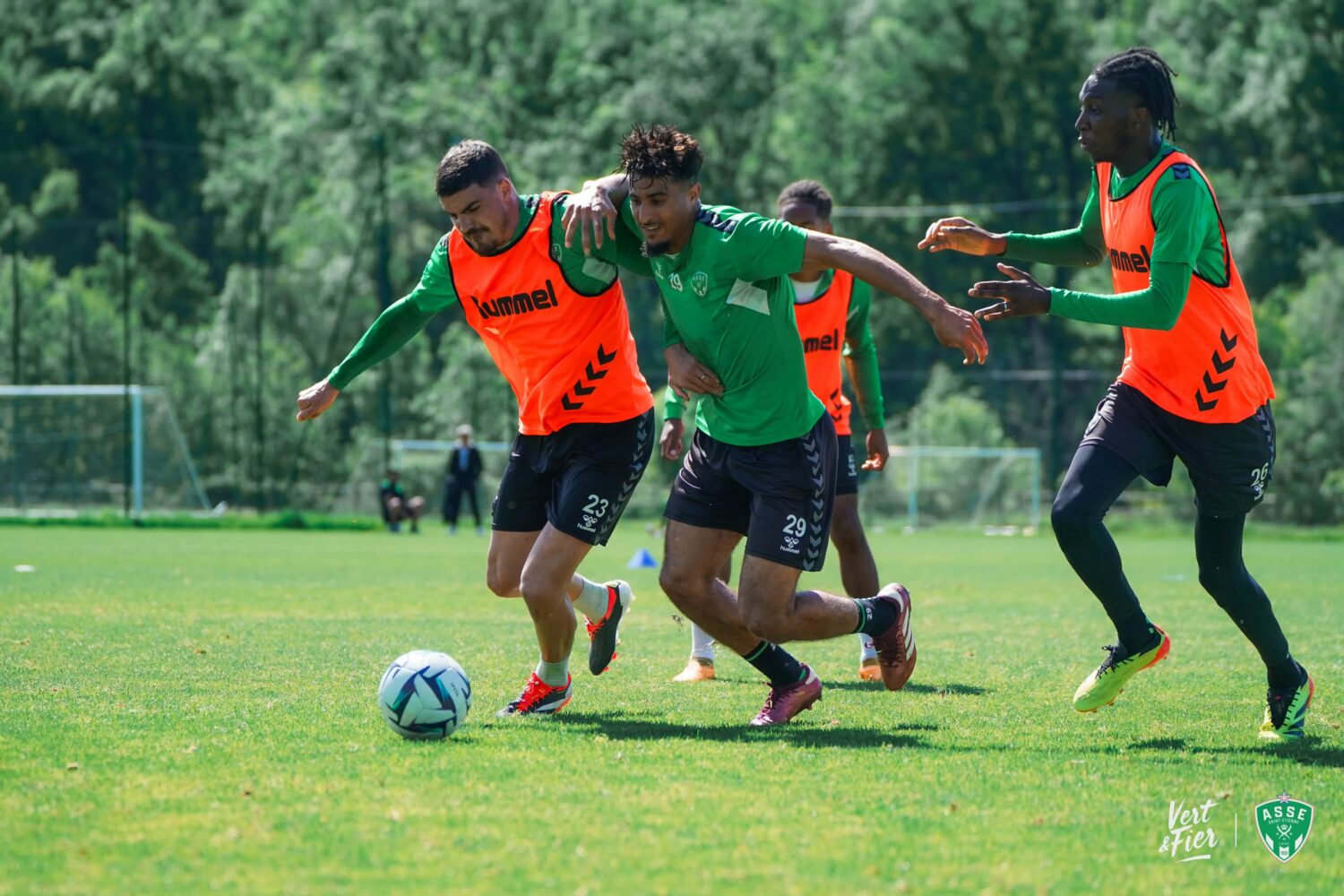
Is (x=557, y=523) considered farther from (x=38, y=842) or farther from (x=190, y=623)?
(x=190, y=623)

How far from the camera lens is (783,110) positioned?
5272cm

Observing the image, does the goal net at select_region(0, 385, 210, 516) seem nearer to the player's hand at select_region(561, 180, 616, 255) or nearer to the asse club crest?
the player's hand at select_region(561, 180, 616, 255)

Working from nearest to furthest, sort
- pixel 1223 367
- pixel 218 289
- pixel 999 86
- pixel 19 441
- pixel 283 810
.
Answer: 1. pixel 283 810
2. pixel 1223 367
3. pixel 19 441
4. pixel 218 289
5. pixel 999 86

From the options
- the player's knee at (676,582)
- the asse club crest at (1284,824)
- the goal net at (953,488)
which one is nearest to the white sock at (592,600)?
the player's knee at (676,582)

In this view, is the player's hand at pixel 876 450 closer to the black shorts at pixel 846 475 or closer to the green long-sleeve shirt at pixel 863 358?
the green long-sleeve shirt at pixel 863 358

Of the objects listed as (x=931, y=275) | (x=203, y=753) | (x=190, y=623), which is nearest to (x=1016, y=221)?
(x=931, y=275)

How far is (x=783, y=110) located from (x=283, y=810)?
163 feet

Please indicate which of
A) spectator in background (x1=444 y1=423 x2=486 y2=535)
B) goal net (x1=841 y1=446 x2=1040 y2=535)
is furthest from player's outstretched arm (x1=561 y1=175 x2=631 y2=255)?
goal net (x1=841 y1=446 x2=1040 y2=535)

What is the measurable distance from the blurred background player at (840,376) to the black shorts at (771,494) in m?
1.27

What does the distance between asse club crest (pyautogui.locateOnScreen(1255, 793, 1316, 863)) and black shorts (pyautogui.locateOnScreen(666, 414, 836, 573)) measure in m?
2.03

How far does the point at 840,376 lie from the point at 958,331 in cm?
346

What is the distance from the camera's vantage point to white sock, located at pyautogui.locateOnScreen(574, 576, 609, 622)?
758cm

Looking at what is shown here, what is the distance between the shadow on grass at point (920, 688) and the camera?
774cm

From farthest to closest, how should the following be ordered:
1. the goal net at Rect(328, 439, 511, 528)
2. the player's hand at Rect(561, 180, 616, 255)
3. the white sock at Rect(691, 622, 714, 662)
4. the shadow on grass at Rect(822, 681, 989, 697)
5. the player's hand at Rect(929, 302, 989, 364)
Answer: the goal net at Rect(328, 439, 511, 528)
the white sock at Rect(691, 622, 714, 662)
the shadow on grass at Rect(822, 681, 989, 697)
the player's hand at Rect(561, 180, 616, 255)
the player's hand at Rect(929, 302, 989, 364)
